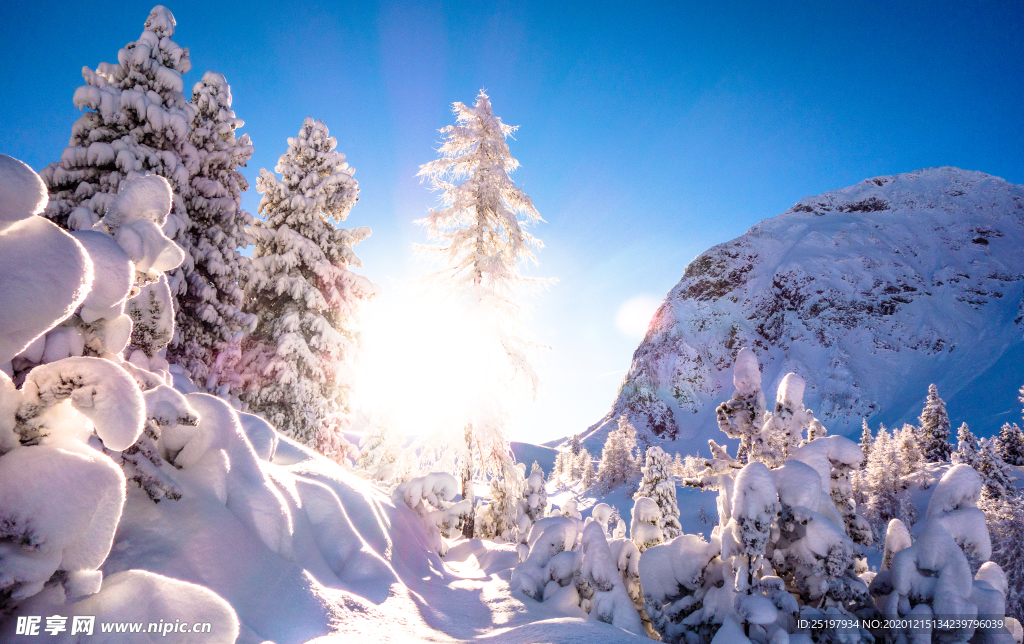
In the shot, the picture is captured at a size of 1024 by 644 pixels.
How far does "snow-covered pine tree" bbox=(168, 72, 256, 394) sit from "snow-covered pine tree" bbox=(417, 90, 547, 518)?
16.8ft

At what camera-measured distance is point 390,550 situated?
4.96 meters

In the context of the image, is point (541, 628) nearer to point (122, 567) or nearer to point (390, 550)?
point (390, 550)

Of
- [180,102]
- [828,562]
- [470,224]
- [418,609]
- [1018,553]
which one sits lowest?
[1018,553]

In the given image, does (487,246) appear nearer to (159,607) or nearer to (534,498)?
(534,498)

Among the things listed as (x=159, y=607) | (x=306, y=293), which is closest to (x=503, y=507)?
(x=306, y=293)

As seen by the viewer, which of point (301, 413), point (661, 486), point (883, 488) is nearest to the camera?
point (301, 413)

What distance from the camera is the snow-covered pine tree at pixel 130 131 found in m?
8.78

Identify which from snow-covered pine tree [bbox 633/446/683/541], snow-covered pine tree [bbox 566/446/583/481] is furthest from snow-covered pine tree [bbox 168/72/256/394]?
snow-covered pine tree [bbox 566/446/583/481]

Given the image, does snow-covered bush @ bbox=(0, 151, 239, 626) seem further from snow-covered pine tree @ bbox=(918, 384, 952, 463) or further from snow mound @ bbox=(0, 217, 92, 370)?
snow-covered pine tree @ bbox=(918, 384, 952, 463)

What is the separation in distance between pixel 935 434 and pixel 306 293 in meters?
52.3

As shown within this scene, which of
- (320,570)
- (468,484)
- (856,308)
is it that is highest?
(856,308)

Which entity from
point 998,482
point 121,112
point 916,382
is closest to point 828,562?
point 121,112

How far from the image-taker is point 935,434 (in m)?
37.3

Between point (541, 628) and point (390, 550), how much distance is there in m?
2.25
